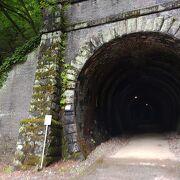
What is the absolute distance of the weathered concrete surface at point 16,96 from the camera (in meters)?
11.0

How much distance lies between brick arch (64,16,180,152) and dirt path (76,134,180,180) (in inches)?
58.0

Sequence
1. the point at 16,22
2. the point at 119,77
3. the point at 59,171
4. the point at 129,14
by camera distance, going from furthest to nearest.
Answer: the point at 16,22 < the point at 119,77 < the point at 129,14 < the point at 59,171

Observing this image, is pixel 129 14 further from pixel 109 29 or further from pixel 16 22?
pixel 16 22

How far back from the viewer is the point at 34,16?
58.0ft

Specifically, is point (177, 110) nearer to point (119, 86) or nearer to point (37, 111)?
point (119, 86)

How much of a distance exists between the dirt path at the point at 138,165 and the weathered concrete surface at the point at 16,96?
147 inches

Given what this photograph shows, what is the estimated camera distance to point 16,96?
1113cm

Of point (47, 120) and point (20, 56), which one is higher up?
point (20, 56)

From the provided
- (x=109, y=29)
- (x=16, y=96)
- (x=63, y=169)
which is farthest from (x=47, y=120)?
(x=109, y=29)

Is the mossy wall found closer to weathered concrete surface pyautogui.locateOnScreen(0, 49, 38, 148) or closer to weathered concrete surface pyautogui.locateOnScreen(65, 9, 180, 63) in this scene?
weathered concrete surface pyautogui.locateOnScreen(0, 49, 38, 148)

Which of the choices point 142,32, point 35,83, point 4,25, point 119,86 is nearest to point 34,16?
point 4,25

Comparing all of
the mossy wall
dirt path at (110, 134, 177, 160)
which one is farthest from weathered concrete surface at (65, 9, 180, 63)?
dirt path at (110, 134, 177, 160)

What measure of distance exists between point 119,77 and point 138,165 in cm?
654

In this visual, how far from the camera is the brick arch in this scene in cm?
906
